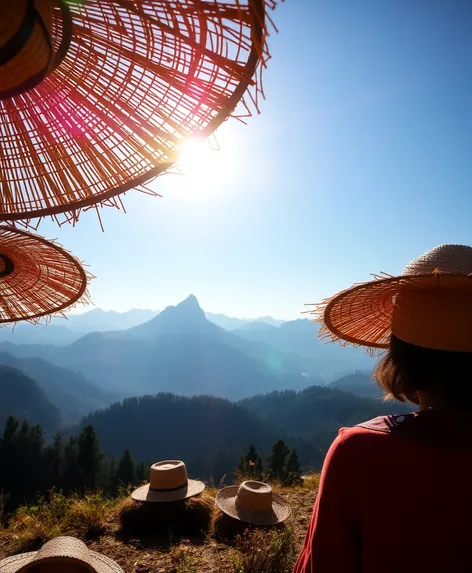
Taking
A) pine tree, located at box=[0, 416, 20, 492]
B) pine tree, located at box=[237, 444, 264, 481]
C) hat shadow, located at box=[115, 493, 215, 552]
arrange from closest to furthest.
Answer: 1. hat shadow, located at box=[115, 493, 215, 552]
2. pine tree, located at box=[237, 444, 264, 481]
3. pine tree, located at box=[0, 416, 20, 492]

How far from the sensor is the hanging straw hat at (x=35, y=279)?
1.92 metres

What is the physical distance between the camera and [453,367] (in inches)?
49.6

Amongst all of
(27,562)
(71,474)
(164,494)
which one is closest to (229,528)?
(164,494)

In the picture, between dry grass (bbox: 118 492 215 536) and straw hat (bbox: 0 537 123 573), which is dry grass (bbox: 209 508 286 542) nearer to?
dry grass (bbox: 118 492 215 536)

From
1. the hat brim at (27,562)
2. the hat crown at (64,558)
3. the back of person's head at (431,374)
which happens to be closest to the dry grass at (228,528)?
the hat brim at (27,562)

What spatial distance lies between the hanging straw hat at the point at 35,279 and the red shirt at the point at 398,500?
5.24 feet

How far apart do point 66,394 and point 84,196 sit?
216597 millimetres

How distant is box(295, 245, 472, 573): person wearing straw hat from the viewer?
0.95m

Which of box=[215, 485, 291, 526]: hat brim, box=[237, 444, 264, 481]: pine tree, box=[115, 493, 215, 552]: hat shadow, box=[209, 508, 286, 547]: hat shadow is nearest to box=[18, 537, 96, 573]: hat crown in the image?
box=[115, 493, 215, 552]: hat shadow

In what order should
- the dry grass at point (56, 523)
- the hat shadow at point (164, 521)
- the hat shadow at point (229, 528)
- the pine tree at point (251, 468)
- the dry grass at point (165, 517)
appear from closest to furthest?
the dry grass at point (56, 523) → the hat shadow at point (229, 528) → the hat shadow at point (164, 521) → the dry grass at point (165, 517) → the pine tree at point (251, 468)

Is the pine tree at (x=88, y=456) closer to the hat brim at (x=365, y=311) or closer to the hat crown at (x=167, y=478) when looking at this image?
the hat crown at (x=167, y=478)

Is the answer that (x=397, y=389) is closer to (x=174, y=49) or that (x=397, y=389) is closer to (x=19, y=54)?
(x=174, y=49)

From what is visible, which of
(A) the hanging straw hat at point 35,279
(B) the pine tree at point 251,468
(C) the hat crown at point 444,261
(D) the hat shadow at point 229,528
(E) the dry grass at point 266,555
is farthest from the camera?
(B) the pine tree at point 251,468

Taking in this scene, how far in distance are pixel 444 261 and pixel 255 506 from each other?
5763 mm
